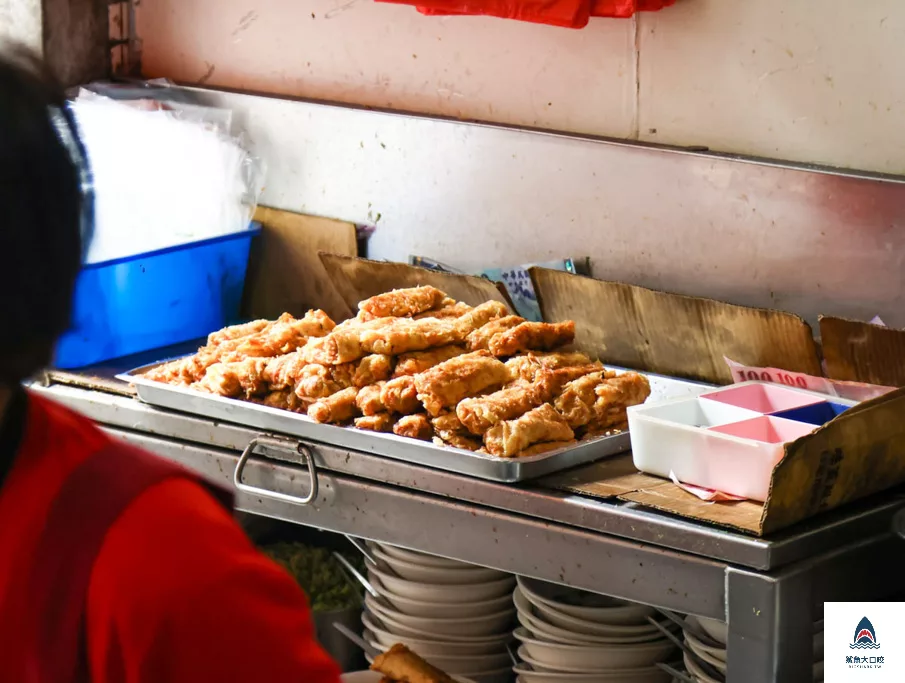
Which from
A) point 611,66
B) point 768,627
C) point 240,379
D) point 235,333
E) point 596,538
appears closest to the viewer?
point 768,627

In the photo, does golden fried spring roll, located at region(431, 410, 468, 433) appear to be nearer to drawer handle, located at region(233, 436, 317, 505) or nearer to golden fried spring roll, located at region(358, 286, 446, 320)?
drawer handle, located at region(233, 436, 317, 505)

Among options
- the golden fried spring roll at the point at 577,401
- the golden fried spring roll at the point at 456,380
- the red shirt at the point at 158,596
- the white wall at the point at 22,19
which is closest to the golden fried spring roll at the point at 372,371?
the golden fried spring roll at the point at 456,380

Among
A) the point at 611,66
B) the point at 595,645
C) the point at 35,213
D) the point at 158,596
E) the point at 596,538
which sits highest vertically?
the point at 611,66

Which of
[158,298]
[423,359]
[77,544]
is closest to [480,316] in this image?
[423,359]

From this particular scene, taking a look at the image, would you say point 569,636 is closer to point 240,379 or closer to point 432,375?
point 432,375

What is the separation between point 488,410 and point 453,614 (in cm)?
54

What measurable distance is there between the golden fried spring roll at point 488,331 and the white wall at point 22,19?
62.3 inches

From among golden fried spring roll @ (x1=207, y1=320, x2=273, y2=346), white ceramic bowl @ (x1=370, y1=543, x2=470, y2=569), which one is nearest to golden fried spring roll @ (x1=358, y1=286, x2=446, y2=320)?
golden fried spring roll @ (x1=207, y1=320, x2=273, y2=346)

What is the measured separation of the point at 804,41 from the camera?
2383 millimetres

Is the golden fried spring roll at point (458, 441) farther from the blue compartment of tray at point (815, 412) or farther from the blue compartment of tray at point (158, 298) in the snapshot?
the blue compartment of tray at point (158, 298)

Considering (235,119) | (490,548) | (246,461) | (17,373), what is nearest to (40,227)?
(17,373)

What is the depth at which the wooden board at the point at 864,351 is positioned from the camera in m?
2.06

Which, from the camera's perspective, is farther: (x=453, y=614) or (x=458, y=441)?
(x=453, y=614)

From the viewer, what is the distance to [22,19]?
3.27 m
